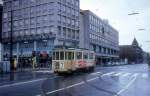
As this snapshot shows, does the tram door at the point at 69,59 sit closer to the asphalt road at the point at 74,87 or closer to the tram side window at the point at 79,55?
the tram side window at the point at 79,55

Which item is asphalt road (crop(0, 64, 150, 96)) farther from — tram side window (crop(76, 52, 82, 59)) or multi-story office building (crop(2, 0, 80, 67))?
multi-story office building (crop(2, 0, 80, 67))

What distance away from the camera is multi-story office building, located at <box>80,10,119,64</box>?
100938 mm

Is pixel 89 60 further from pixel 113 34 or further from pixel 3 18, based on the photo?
pixel 113 34

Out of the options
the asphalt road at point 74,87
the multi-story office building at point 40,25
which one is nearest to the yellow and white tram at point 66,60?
the asphalt road at point 74,87

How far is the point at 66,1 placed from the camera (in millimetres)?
83812

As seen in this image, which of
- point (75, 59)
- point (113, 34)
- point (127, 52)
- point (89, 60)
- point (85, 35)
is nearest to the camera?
point (75, 59)

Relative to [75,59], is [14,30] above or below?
above

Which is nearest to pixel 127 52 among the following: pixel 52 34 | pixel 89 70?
pixel 52 34

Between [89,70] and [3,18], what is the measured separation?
5325cm

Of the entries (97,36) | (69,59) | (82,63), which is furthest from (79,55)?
(97,36)

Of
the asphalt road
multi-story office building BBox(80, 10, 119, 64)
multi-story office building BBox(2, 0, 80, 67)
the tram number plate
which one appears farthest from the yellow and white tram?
multi-story office building BBox(80, 10, 119, 64)

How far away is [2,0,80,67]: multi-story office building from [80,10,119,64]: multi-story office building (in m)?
9.25

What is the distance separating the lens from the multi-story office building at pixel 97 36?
331 feet

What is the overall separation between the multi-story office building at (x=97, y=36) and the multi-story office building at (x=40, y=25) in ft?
30.3
